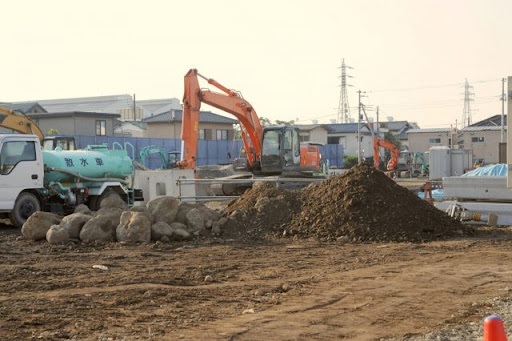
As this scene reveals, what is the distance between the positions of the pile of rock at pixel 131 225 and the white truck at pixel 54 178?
309 cm

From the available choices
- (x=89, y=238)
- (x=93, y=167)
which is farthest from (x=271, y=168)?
A: (x=89, y=238)

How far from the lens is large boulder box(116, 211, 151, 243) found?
16.2 metres

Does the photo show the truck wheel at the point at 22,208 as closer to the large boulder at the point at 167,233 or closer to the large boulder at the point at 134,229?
the large boulder at the point at 134,229

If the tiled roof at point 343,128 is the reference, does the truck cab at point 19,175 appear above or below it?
below

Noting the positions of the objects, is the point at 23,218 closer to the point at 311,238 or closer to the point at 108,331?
the point at 311,238

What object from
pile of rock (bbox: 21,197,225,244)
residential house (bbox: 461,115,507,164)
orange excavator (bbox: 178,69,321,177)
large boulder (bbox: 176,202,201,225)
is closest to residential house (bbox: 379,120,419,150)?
residential house (bbox: 461,115,507,164)

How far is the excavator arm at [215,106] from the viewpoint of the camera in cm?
2678

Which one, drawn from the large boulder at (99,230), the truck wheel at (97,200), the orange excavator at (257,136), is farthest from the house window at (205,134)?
the large boulder at (99,230)

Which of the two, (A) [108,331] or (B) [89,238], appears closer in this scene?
(A) [108,331]

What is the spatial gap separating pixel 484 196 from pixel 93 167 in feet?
37.0

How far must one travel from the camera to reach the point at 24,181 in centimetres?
2042

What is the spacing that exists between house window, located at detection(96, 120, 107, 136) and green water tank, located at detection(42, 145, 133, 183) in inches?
1366

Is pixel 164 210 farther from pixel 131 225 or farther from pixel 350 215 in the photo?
pixel 350 215

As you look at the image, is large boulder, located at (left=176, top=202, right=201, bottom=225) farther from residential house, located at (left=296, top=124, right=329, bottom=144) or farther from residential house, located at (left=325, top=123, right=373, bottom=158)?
residential house, located at (left=296, top=124, right=329, bottom=144)
